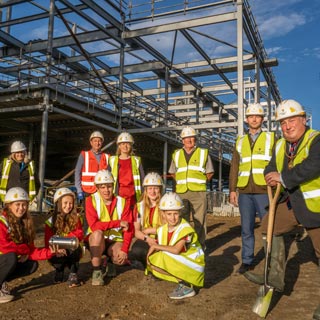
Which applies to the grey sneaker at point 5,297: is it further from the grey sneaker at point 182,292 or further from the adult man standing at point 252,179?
the adult man standing at point 252,179

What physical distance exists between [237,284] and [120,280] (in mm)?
1363

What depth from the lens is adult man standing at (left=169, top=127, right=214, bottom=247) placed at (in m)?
5.38

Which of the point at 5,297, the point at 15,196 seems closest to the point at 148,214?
the point at 15,196

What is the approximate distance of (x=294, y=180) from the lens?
3.14 meters

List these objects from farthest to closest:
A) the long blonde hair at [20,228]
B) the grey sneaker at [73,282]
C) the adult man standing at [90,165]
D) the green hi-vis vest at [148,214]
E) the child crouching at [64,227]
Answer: the adult man standing at [90,165], the green hi-vis vest at [148,214], the child crouching at [64,227], the grey sneaker at [73,282], the long blonde hair at [20,228]

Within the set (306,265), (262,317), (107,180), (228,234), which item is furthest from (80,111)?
(262,317)

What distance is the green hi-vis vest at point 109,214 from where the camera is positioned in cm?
430

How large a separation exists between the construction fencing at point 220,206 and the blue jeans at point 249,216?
7.56m

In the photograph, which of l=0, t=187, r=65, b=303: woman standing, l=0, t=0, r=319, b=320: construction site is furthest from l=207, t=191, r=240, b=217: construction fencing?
l=0, t=187, r=65, b=303: woman standing

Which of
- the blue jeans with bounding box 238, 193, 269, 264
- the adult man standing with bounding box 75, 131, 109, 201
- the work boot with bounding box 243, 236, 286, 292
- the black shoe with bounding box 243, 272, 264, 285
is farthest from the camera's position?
the adult man standing with bounding box 75, 131, 109, 201

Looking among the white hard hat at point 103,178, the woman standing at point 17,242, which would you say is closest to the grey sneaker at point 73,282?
the woman standing at point 17,242

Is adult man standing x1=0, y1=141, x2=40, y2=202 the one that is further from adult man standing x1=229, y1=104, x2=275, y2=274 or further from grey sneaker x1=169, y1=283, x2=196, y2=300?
adult man standing x1=229, y1=104, x2=275, y2=274

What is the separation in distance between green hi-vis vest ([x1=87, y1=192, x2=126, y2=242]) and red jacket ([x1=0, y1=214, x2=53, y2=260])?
58 cm

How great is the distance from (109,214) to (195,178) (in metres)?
1.59
